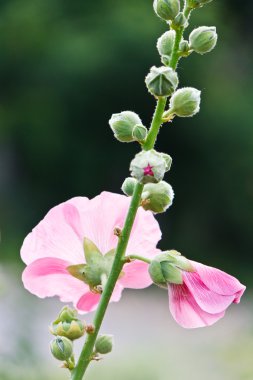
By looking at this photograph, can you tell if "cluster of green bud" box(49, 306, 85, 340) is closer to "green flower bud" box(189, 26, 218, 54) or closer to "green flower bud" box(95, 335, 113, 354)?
"green flower bud" box(95, 335, 113, 354)

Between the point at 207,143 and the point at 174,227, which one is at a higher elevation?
the point at 207,143

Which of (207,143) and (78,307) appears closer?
(78,307)

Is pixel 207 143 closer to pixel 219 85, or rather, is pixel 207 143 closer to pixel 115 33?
pixel 219 85

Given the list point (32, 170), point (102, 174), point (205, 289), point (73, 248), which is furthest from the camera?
point (32, 170)

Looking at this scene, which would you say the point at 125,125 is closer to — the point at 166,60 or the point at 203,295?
the point at 166,60

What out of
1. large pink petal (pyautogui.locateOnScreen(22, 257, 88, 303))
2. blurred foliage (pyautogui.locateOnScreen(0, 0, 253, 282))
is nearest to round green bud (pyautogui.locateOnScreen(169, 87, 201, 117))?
large pink petal (pyautogui.locateOnScreen(22, 257, 88, 303))

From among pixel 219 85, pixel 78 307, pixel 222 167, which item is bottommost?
pixel 78 307

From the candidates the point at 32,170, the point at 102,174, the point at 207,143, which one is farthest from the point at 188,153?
the point at 32,170
